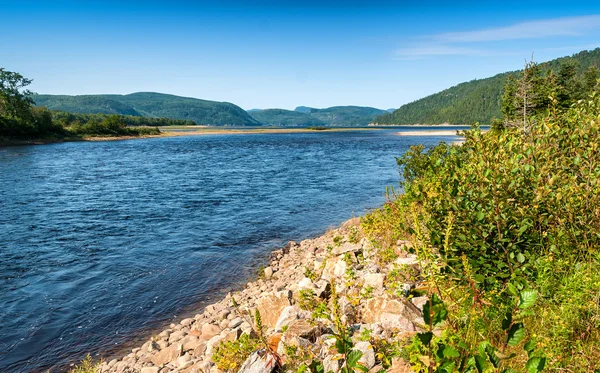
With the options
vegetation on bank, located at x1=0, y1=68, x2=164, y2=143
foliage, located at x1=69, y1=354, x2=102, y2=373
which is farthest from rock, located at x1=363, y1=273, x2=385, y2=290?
vegetation on bank, located at x1=0, y1=68, x2=164, y2=143

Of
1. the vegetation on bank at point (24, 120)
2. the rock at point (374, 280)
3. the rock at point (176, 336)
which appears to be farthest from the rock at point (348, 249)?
the vegetation on bank at point (24, 120)

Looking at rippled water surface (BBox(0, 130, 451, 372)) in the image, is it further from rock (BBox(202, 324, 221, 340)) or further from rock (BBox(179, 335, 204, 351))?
rock (BBox(202, 324, 221, 340))

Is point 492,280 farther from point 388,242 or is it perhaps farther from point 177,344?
point 177,344

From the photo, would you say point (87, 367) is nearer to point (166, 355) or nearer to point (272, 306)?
point (166, 355)

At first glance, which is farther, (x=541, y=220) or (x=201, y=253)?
(x=201, y=253)

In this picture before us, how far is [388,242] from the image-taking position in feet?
34.7

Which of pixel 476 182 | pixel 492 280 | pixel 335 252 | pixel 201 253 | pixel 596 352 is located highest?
pixel 476 182

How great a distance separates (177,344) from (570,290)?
26.5 ft

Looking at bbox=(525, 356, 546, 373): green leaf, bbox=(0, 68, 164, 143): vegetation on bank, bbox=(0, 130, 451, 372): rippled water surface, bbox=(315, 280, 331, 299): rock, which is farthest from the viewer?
bbox=(0, 68, 164, 143): vegetation on bank

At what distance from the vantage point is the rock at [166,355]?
8312mm

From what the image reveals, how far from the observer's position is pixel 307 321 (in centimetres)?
628

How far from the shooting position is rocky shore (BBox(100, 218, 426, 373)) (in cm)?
535

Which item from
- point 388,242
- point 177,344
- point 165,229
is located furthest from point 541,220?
point 165,229

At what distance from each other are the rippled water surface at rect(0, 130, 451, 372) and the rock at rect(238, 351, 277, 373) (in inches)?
236
